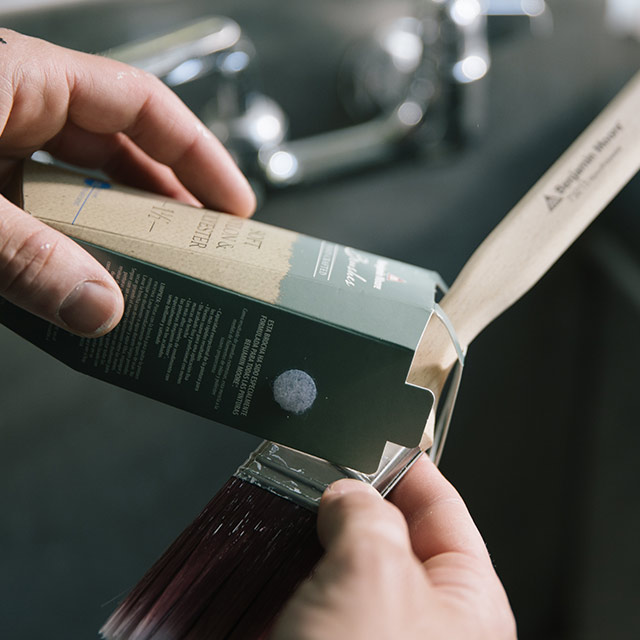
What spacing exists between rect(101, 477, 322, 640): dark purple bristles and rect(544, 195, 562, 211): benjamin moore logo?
0.19m

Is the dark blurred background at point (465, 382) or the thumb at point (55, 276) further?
→ the dark blurred background at point (465, 382)

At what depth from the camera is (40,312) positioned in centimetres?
30

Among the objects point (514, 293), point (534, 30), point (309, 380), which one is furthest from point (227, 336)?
point (534, 30)

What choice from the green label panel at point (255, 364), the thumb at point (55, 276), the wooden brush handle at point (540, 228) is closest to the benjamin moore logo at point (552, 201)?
the wooden brush handle at point (540, 228)

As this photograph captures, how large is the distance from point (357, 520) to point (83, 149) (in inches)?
10.9

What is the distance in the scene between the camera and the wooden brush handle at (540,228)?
0.34m

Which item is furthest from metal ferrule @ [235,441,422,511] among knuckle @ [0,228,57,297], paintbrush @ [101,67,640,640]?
knuckle @ [0,228,57,297]

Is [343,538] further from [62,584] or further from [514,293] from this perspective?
[62,584]

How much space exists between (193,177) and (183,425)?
0.19 m

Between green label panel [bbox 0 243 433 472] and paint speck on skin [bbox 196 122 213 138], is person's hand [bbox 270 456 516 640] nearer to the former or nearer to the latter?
green label panel [bbox 0 243 433 472]

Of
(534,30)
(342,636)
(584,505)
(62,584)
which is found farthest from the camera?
(584,505)

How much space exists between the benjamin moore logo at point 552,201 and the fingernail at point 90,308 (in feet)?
0.69

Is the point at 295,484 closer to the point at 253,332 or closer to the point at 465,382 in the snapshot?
the point at 253,332

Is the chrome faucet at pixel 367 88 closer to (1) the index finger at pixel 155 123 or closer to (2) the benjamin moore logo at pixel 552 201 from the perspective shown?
(1) the index finger at pixel 155 123
